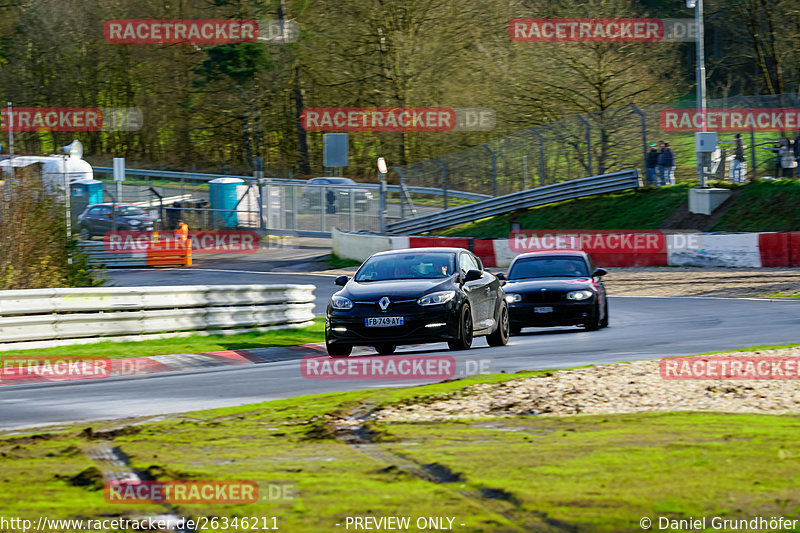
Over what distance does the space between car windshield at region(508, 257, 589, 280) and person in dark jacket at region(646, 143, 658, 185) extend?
1942 cm

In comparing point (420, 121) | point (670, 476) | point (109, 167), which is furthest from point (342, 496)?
point (109, 167)

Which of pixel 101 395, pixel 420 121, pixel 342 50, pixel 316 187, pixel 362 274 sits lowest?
pixel 101 395

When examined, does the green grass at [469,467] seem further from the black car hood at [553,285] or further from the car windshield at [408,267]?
the black car hood at [553,285]

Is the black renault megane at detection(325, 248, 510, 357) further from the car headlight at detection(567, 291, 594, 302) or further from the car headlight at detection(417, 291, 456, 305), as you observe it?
the car headlight at detection(567, 291, 594, 302)

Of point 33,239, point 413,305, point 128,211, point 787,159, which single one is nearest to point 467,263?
point 413,305

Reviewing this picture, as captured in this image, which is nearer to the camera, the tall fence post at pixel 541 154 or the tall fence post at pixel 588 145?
the tall fence post at pixel 588 145

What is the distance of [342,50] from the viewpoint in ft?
181

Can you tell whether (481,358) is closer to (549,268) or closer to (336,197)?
(549,268)

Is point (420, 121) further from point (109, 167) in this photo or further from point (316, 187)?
point (109, 167)

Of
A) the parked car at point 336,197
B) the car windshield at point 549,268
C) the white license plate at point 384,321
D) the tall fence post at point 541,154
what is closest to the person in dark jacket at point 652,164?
the tall fence post at point 541,154

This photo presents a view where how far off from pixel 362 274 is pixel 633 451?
9459mm

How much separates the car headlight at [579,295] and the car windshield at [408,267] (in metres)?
3.10

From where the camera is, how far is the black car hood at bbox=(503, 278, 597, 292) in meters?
18.3

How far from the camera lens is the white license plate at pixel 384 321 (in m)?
14.5
